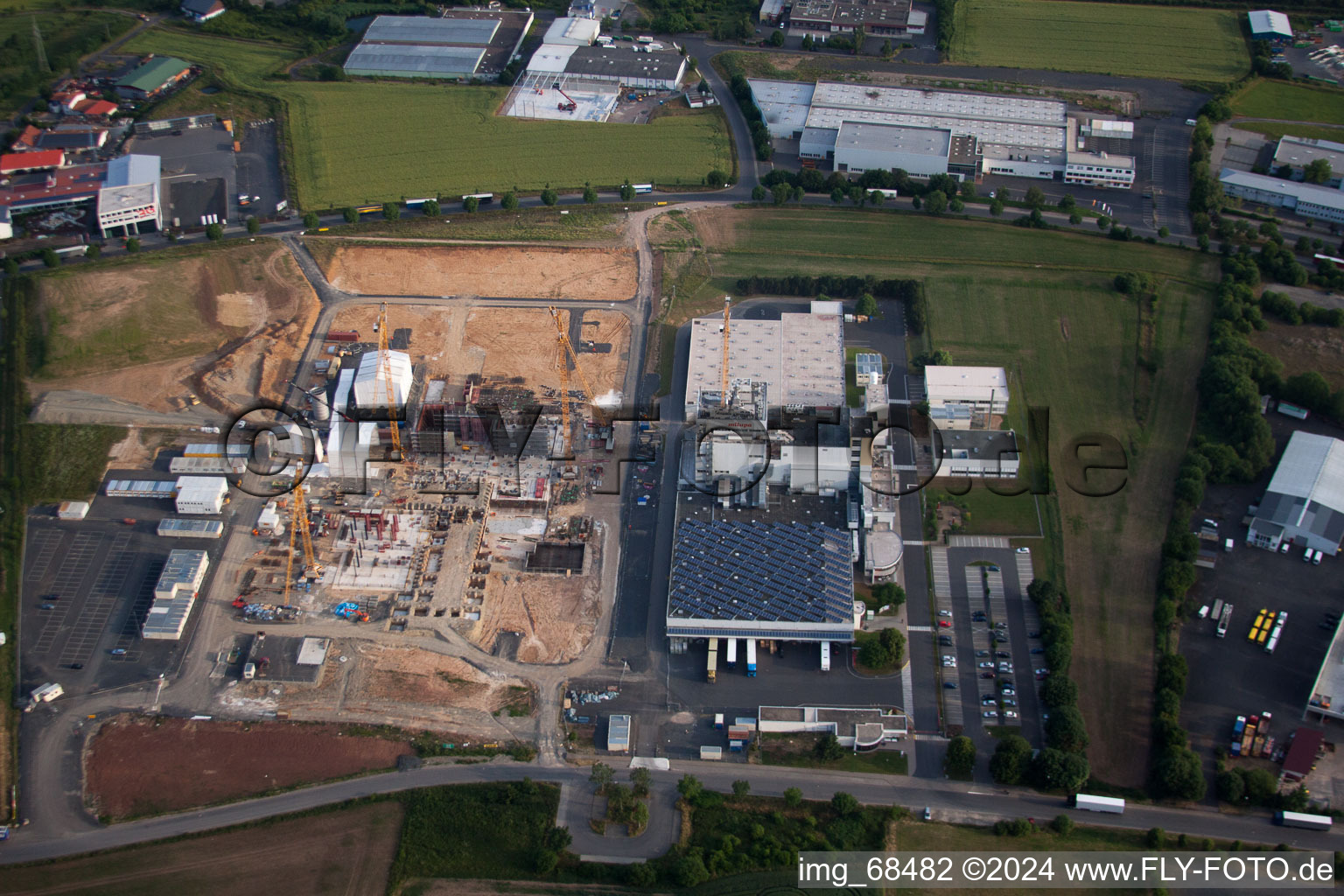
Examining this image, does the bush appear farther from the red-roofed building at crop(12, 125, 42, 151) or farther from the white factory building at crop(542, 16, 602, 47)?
the red-roofed building at crop(12, 125, 42, 151)

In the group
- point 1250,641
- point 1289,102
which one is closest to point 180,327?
point 1250,641

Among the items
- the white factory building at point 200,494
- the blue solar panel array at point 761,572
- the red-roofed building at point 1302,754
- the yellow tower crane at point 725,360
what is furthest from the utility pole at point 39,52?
the red-roofed building at point 1302,754

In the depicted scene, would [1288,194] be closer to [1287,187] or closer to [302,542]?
[1287,187]

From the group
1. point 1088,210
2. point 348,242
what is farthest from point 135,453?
point 1088,210

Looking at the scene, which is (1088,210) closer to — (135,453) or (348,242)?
(348,242)

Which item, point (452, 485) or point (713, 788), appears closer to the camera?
point (713, 788)

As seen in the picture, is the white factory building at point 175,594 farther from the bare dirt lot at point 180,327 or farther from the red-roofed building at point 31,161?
the red-roofed building at point 31,161
